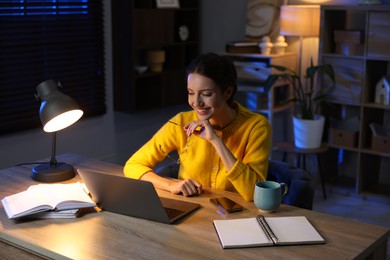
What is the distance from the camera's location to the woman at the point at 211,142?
89.6 inches

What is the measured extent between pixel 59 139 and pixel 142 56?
1098mm

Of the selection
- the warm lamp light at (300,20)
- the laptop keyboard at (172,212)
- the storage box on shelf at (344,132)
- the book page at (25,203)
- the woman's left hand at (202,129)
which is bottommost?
the storage box on shelf at (344,132)

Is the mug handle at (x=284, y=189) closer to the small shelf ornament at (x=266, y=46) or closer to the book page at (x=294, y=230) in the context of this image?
the book page at (x=294, y=230)

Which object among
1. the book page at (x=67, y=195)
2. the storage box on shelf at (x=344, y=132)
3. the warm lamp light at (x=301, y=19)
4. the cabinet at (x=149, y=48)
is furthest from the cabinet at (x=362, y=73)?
the book page at (x=67, y=195)

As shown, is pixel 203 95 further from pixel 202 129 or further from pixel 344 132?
pixel 344 132

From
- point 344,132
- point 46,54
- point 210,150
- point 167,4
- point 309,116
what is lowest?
point 344,132

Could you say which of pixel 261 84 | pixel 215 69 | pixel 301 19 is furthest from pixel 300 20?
pixel 215 69

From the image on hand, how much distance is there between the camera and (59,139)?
4590mm

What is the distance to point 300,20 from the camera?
178 inches

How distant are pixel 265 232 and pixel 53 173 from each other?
1.00m

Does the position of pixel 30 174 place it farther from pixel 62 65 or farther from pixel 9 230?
pixel 62 65

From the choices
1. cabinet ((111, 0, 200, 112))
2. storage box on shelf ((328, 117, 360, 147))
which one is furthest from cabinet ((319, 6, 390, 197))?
cabinet ((111, 0, 200, 112))

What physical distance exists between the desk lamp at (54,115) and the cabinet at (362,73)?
2559 mm

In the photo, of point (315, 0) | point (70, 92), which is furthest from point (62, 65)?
point (315, 0)
